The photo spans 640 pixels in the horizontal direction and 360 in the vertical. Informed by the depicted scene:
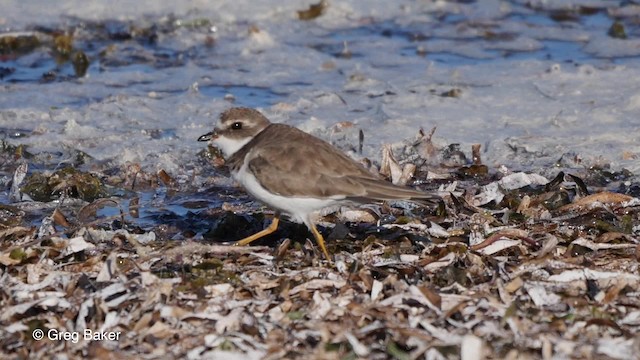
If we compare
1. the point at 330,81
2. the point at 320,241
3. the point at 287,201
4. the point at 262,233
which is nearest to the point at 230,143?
the point at 262,233

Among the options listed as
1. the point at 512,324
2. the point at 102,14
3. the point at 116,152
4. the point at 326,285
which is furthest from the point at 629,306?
the point at 102,14

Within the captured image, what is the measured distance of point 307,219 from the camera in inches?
219

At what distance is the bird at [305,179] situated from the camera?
5406 mm

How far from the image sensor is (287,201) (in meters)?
5.45

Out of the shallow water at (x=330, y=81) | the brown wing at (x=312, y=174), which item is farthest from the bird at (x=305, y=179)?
the shallow water at (x=330, y=81)

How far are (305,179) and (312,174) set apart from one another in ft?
0.15

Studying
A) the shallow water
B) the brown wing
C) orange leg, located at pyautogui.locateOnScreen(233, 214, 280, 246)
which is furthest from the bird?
the shallow water

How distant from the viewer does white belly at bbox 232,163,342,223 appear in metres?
5.45

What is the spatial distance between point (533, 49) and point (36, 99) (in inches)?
187

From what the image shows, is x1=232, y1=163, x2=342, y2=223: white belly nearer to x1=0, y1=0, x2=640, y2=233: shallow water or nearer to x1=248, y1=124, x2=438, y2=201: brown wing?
x1=248, y1=124, x2=438, y2=201: brown wing

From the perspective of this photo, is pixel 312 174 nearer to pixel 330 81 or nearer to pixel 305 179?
pixel 305 179

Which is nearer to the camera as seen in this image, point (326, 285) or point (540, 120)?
point (326, 285)

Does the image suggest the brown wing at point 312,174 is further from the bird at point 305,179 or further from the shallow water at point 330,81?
the shallow water at point 330,81

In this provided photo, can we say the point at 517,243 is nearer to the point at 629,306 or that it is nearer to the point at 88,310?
the point at 629,306
